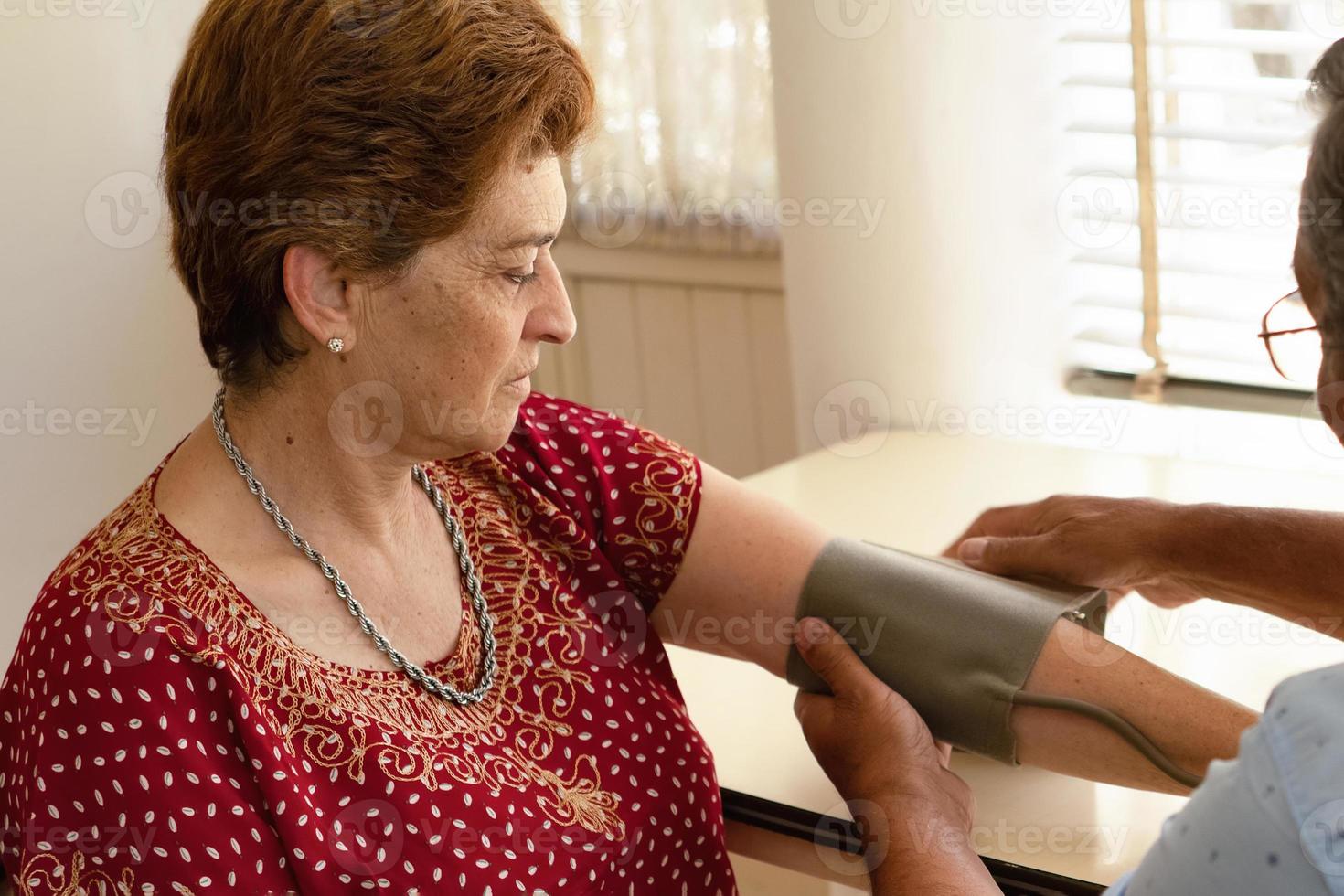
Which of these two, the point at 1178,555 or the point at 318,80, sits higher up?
the point at 318,80

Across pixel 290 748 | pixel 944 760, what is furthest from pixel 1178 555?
pixel 290 748

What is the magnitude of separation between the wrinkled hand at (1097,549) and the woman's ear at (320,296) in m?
0.66

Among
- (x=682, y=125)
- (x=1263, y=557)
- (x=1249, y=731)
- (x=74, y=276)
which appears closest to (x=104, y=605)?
(x=1249, y=731)

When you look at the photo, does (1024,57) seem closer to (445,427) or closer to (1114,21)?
(1114,21)

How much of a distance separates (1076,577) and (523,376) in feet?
1.86

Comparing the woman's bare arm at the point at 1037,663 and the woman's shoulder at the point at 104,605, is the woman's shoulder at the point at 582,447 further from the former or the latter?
the woman's shoulder at the point at 104,605

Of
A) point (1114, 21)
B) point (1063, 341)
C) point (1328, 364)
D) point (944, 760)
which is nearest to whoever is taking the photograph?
point (1328, 364)

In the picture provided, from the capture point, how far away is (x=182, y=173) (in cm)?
113

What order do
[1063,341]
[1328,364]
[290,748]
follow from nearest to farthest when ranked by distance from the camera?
[1328,364] → [290,748] → [1063,341]

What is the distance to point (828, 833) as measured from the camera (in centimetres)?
124

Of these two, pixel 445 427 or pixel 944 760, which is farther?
pixel 944 760

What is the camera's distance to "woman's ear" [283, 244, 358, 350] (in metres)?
1.13

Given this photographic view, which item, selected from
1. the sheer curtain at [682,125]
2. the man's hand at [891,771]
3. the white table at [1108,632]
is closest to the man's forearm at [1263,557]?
the white table at [1108,632]

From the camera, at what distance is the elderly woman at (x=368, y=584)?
40.1 inches
